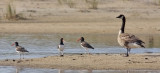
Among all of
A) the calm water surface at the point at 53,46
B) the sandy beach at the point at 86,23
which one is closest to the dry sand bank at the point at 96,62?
the sandy beach at the point at 86,23

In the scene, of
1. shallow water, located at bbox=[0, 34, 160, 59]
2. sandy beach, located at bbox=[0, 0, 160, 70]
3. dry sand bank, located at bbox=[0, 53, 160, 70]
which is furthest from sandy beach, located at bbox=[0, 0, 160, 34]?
dry sand bank, located at bbox=[0, 53, 160, 70]

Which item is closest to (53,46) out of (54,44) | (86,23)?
(54,44)

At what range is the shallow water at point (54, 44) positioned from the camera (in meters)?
17.9

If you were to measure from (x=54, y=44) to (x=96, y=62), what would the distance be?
5.67 m

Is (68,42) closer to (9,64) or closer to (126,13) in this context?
(9,64)

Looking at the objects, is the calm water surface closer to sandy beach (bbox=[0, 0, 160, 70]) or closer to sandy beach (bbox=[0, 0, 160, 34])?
sandy beach (bbox=[0, 0, 160, 70])

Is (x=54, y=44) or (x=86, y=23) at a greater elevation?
(x=54, y=44)

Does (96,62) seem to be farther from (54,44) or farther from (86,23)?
(86,23)

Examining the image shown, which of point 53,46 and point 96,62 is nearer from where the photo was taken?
point 96,62

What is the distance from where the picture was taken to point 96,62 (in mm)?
14750

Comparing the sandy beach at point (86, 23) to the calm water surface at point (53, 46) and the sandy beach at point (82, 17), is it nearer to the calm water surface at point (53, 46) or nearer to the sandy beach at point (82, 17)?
the sandy beach at point (82, 17)

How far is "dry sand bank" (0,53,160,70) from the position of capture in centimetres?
1412

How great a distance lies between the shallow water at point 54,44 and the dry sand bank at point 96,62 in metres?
1.75

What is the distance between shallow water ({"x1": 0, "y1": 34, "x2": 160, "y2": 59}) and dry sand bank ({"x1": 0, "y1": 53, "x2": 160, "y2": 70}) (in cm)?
175
